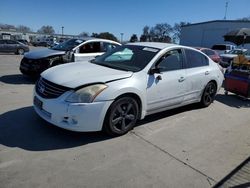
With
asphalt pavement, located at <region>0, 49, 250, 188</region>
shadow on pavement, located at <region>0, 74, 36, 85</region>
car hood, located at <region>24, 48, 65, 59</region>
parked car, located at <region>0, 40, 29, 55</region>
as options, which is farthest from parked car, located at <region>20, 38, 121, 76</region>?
parked car, located at <region>0, 40, 29, 55</region>

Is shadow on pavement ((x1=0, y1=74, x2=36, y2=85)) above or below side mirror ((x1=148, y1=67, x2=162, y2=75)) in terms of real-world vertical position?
below

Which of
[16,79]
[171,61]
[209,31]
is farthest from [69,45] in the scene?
[209,31]

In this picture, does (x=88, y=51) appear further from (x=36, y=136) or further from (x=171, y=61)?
(x=36, y=136)

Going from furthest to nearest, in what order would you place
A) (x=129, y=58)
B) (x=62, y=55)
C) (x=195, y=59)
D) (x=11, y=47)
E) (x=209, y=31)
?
1. (x=209, y=31)
2. (x=11, y=47)
3. (x=62, y=55)
4. (x=195, y=59)
5. (x=129, y=58)

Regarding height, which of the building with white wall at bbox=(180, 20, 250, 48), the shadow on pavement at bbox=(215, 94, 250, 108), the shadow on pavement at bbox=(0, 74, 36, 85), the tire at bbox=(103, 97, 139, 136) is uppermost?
the building with white wall at bbox=(180, 20, 250, 48)

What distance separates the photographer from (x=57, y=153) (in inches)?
146

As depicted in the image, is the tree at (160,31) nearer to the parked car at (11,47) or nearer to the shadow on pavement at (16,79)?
the parked car at (11,47)

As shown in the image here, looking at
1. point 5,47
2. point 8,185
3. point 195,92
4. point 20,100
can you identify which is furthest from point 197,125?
point 5,47

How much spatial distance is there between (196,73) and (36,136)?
363cm

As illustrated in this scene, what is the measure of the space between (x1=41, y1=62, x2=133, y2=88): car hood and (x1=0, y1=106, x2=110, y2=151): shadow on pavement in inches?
33.8

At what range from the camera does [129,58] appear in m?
5.29

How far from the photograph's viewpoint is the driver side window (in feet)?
16.7

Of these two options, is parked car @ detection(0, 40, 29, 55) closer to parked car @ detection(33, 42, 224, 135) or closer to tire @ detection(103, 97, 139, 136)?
parked car @ detection(33, 42, 224, 135)

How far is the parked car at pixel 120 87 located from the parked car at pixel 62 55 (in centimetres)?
348
